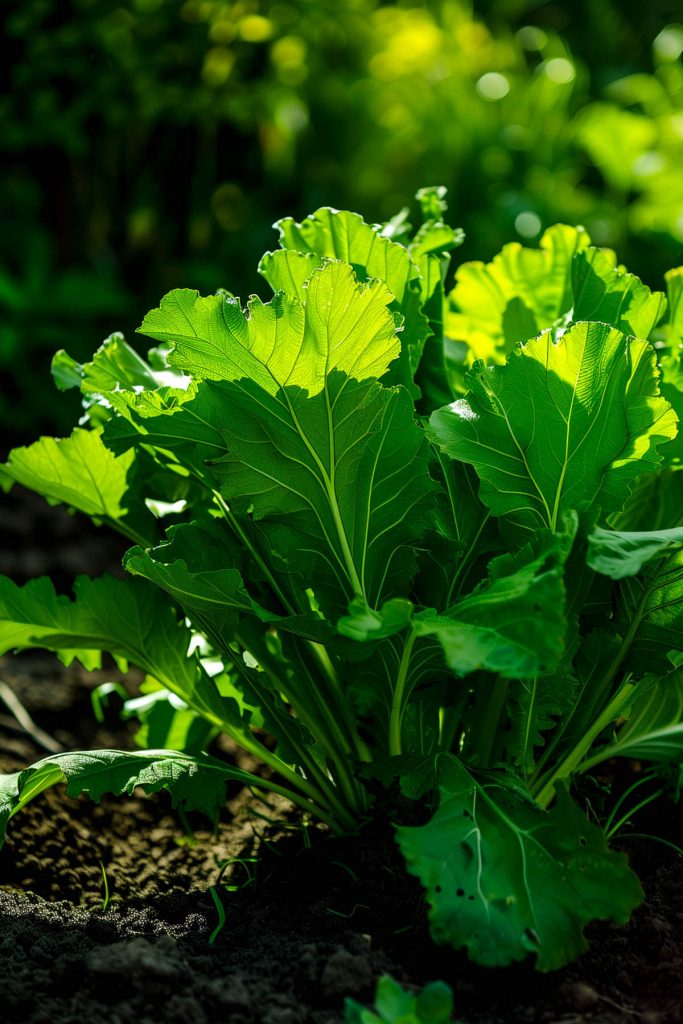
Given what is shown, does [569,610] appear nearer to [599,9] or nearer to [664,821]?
[664,821]

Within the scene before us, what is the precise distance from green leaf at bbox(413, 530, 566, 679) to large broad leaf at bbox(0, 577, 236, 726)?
0.47m

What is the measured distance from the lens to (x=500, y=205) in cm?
319

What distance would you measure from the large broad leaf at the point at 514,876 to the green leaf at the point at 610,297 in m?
0.60

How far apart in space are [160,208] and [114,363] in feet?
7.92

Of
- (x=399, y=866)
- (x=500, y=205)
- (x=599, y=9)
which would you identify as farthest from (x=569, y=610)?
(x=599, y=9)

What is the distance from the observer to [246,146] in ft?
11.7

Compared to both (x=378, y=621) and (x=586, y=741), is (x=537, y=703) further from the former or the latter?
(x=378, y=621)

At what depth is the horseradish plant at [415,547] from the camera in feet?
3.29

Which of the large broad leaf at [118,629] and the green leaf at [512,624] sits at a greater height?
the green leaf at [512,624]

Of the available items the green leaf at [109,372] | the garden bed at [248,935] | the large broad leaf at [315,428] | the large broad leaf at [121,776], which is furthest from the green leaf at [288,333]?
the garden bed at [248,935]

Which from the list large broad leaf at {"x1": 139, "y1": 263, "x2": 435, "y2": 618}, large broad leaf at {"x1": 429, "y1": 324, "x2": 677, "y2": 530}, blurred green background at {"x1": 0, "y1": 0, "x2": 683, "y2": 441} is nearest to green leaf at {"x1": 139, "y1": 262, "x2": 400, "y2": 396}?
large broad leaf at {"x1": 139, "y1": 263, "x2": 435, "y2": 618}

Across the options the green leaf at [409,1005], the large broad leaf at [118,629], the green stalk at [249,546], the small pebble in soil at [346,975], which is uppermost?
the green stalk at [249,546]

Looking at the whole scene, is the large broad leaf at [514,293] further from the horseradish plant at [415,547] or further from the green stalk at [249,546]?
the green stalk at [249,546]

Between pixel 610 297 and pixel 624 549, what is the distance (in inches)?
18.2
